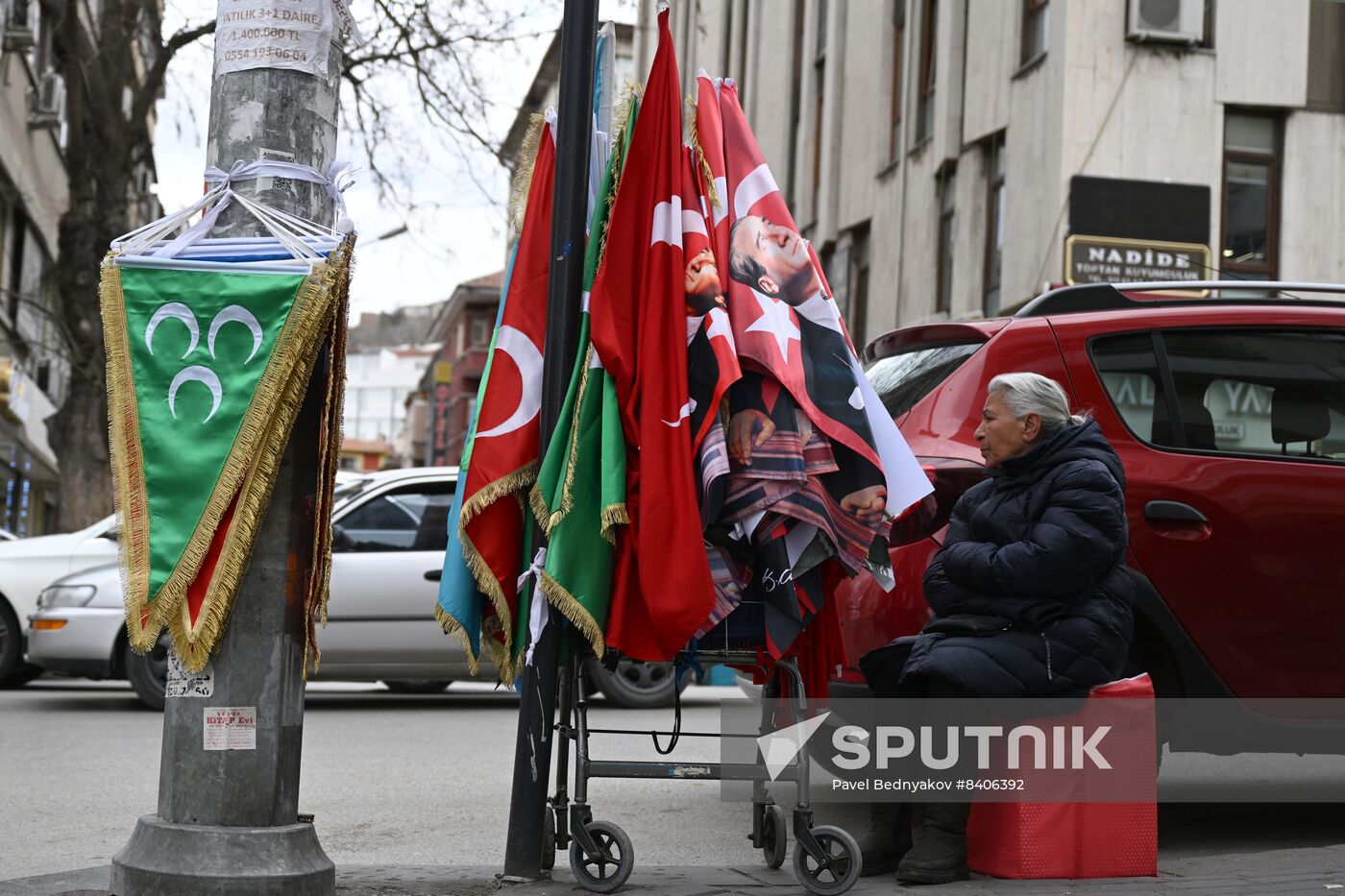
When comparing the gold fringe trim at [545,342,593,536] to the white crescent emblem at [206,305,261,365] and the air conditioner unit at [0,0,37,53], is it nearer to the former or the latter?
the white crescent emblem at [206,305,261,365]

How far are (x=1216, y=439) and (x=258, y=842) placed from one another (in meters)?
3.67

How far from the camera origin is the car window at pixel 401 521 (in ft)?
36.7

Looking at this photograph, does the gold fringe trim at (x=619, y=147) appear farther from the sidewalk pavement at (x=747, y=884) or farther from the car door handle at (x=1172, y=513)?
the car door handle at (x=1172, y=513)

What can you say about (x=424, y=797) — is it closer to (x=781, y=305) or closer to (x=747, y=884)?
(x=747, y=884)

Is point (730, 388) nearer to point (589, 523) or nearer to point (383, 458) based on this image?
point (589, 523)

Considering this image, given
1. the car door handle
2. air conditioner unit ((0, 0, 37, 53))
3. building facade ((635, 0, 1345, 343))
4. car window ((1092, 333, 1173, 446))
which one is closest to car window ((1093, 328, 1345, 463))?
car window ((1092, 333, 1173, 446))

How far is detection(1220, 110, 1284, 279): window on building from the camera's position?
2022cm

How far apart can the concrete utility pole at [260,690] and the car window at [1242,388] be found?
9.93 feet

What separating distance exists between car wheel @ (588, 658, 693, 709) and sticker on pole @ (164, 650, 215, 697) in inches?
275

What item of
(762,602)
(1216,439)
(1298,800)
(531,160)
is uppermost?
(531,160)

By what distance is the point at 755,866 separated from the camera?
17.5 ft

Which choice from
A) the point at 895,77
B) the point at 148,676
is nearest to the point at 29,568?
the point at 148,676

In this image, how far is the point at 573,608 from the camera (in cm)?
457

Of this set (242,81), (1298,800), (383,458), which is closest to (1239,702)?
(1298,800)
